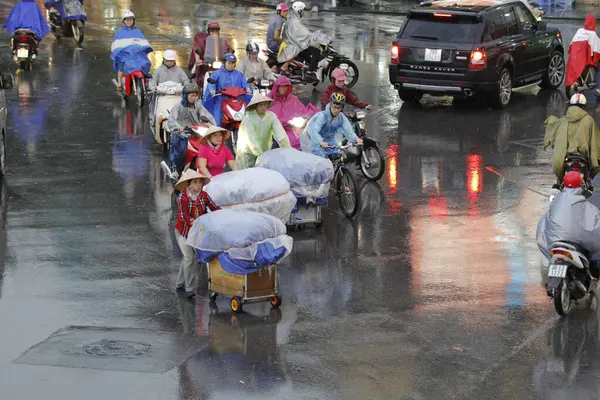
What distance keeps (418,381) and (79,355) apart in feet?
9.85

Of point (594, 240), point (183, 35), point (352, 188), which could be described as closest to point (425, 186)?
point (352, 188)

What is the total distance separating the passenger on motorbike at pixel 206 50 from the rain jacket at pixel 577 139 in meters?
8.68

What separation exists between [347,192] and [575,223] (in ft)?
14.3

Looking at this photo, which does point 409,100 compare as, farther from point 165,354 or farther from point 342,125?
point 165,354

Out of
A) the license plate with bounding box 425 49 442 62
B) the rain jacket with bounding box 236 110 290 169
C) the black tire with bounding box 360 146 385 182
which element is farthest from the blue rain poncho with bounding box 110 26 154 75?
the rain jacket with bounding box 236 110 290 169

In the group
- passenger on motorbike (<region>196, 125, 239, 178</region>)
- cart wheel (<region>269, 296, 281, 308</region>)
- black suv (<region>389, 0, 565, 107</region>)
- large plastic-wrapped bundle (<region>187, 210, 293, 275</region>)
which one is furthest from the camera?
black suv (<region>389, 0, 565, 107</region>)

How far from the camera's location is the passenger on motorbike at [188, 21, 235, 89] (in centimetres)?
2345

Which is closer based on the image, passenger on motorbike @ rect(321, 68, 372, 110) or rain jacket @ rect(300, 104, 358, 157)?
rain jacket @ rect(300, 104, 358, 157)

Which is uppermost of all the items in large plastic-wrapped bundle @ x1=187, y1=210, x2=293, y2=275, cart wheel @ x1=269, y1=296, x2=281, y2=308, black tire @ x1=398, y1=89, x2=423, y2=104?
large plastic-wrapped bundle @ x1=187, y1=210, x2=293, y2=275

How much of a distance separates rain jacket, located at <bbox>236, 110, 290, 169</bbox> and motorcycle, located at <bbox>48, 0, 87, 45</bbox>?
60.0 ft

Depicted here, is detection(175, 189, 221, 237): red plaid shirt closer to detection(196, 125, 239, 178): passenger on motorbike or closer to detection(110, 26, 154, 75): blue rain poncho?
detection(196, 125, 239, 178): passenger on motorbike

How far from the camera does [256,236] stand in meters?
12.1

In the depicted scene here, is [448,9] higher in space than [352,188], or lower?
higher

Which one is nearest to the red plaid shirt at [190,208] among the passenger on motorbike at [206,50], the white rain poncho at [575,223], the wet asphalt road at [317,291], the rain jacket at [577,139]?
the wet asphalt road at [317,291]
